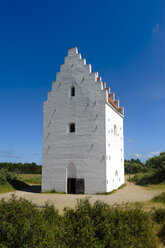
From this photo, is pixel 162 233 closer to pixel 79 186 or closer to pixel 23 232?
pixel 23 232

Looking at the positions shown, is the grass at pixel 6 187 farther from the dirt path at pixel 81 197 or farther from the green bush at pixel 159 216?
the green bush at pixel 159 216

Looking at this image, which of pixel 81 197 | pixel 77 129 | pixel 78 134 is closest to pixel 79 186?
pixel 81 197

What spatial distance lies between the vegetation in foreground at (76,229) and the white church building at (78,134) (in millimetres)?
10952

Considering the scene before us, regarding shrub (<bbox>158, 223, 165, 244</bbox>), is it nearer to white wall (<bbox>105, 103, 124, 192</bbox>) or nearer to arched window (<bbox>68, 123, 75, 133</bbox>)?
white wall (<bbox>105, 103, 124, 192</bbox>)

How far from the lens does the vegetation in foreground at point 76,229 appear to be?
453cm

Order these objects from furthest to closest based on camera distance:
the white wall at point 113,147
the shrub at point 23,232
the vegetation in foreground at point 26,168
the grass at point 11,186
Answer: the vegetation in foreground at point 26,168 → the grass at point 11,186 → the white wall at point 113,147 → the shrub at point 23,232

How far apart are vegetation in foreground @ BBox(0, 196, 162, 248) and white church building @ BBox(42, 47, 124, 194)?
35.9 ft

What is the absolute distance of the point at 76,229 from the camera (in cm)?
576

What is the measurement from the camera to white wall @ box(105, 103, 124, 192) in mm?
18281

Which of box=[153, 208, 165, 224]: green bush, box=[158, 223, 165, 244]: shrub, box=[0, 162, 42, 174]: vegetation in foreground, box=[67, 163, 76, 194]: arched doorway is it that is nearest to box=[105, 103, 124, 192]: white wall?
box=[67, 163, 76, 194]: arched doorway

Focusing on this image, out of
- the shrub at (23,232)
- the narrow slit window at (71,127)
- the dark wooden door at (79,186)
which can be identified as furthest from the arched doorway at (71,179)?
the shrub at (23,232)

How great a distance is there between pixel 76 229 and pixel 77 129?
1371 centimetres

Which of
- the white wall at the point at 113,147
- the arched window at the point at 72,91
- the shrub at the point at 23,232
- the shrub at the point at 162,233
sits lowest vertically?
the shrub at the point at 162,233

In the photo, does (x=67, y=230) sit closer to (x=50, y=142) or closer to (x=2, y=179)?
(x=50, y=142)
